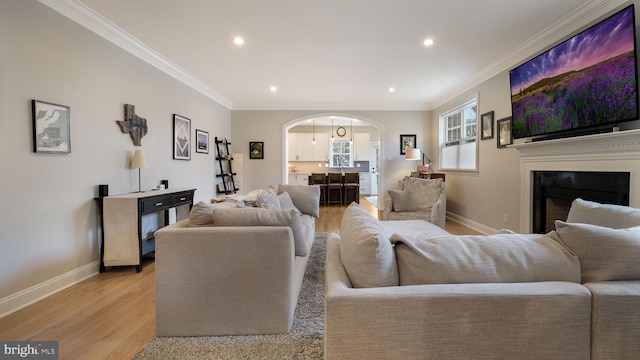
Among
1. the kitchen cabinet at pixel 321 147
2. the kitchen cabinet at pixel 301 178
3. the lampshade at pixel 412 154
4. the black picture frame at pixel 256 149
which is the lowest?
the kitchen cabinet at pixel 301 178

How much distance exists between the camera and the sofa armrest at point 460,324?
0.86m

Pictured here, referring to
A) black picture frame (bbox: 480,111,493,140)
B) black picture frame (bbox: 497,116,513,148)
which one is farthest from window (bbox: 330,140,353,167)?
black picture frame (bbox: 497,116,513,148)

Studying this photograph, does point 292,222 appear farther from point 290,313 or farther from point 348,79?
point 348,79

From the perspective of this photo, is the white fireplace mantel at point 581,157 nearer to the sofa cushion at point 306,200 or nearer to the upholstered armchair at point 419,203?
the upholstered armchair at point 419,203

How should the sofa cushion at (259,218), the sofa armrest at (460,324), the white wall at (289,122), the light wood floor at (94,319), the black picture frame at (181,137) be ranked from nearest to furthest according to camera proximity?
the sofa armrest at (460,324) < the light wood floor at (94,319) < the sofa cushion at (259,218) < the black picture frame at (181,137) < the white wall at (289,122)

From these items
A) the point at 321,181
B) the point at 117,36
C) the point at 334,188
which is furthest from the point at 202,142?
the point at 334,188

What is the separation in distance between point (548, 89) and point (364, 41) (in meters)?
2.01

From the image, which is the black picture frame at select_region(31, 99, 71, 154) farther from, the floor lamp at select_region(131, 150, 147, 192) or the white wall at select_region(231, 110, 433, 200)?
the white wall at select_region(231, 110, 433, 200)

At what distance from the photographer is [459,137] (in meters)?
5.41

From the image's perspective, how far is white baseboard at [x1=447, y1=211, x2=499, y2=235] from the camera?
4349mm

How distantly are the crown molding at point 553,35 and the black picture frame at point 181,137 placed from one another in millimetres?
4750

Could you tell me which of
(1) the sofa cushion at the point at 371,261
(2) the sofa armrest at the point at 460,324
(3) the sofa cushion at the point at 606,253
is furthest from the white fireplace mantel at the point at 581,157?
(1) the sofa cushion at the point at 371,261

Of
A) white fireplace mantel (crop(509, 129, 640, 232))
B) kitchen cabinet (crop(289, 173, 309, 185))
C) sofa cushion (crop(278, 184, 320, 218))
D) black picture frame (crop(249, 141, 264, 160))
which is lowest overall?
sofa cushion (crop(278, 184, 320, 218))

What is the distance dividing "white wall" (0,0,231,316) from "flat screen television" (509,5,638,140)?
4.58 m
